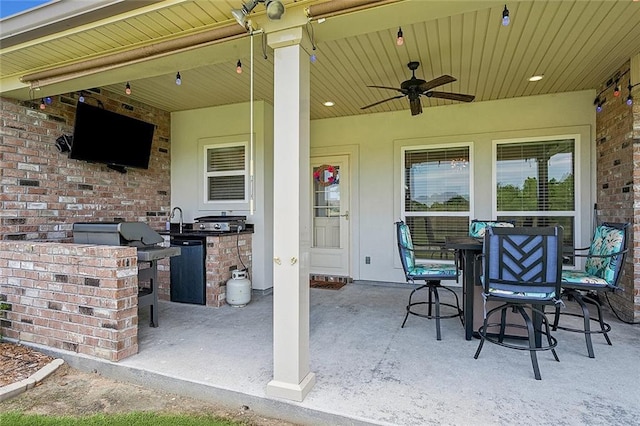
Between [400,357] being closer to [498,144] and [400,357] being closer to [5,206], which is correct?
[498,144]

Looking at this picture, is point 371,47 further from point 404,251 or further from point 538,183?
point 538,183

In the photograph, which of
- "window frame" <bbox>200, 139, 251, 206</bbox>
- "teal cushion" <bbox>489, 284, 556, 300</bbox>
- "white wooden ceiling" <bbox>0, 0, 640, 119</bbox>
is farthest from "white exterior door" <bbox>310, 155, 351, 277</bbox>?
"teal cushion" <bbox>489, 284, 556, 300</bbox>

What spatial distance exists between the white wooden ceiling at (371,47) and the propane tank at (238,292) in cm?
237

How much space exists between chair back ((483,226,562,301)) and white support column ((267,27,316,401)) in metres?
1.44

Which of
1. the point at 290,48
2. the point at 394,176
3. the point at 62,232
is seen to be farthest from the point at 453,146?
the point at 62,232

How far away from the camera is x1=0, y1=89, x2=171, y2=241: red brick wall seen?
3.56 meters

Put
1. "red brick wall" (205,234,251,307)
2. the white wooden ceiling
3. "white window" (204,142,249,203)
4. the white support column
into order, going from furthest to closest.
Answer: "white window" (204,142,249,203), "red brick wall" (205,234,251,307), the white wooden ceiling, the white support column

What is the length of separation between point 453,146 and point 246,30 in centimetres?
366

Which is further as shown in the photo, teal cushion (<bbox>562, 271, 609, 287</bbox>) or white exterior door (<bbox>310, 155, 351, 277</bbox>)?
white exterior door (<bbox>310, 155, 351, 277</bbox>)

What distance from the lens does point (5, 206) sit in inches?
138

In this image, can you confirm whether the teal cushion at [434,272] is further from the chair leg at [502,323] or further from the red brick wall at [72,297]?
the red brick wall at [72,297]

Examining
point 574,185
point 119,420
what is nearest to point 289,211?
point 119,420

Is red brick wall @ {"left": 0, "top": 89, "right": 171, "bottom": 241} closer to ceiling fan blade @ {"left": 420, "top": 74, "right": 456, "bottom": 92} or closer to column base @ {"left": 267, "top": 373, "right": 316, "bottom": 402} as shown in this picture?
column base @ {"left": 267, "top": 373, "right": 316, "bottom": 402}

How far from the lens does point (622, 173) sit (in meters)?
3.62
